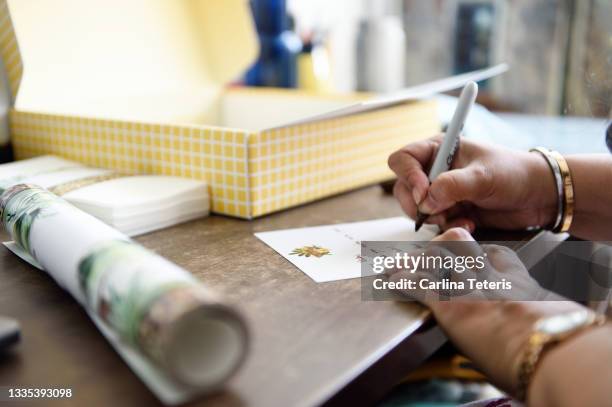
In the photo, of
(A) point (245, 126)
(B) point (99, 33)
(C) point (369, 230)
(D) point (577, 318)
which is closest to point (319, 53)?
(A) point (245, 126)

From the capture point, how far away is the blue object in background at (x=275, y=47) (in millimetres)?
1592

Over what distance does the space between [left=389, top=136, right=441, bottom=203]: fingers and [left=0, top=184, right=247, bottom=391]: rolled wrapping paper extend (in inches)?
15.1

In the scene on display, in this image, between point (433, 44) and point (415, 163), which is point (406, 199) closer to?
point (415, 163)

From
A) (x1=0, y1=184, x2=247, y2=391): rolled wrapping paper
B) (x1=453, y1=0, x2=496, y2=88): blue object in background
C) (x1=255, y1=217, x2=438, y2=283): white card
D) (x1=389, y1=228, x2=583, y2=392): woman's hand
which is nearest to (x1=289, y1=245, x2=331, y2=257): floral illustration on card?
(x1=255, y1=217, x2=438, y2=283): white card

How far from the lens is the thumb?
0.64m

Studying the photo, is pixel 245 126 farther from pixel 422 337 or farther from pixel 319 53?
pixel 422 337

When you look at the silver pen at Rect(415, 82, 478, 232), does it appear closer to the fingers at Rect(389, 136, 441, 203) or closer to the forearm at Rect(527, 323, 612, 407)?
the fingers at Rect(389, 136, 441, 203)

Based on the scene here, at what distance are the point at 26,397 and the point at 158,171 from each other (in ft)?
1.64

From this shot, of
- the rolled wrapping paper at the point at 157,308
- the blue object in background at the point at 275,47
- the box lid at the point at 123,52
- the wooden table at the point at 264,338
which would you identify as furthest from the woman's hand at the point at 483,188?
the blue object in background at the point at 275,47

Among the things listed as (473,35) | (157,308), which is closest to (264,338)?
(157,308)

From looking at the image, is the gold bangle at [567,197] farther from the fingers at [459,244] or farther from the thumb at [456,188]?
the fingers at [459,244]

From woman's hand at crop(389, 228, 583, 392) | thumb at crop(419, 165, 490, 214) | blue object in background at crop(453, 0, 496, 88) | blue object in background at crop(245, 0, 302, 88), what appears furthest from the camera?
blue object in background at crop(453, 0, 496, 88)

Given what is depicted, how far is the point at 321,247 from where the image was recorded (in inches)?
24.8

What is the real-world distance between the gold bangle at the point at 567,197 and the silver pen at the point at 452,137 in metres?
0.15
